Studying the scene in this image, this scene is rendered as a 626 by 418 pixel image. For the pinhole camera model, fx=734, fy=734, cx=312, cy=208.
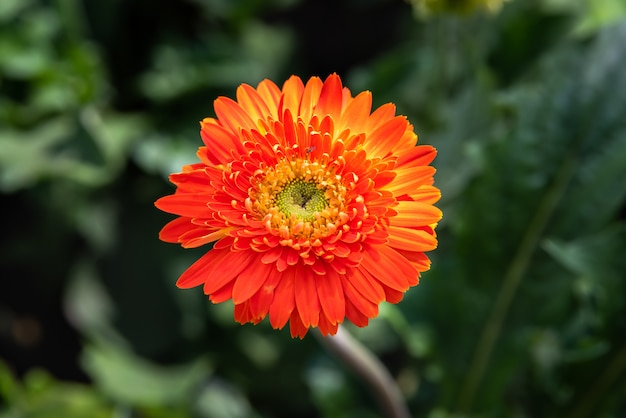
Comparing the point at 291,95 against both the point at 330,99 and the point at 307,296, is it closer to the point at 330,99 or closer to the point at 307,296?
the point at 330,99

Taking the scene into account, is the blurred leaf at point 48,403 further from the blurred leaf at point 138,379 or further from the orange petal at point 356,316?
the orange petal at point 356,316

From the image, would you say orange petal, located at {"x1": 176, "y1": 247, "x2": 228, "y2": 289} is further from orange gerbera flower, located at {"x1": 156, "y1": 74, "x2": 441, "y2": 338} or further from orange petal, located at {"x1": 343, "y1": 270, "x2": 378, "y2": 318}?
orange petal, located at {"x1": 343, "y1": 270, "x2": 378, "y2": 318}

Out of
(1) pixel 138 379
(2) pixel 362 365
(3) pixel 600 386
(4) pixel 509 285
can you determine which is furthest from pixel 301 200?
(1) pixel 138 379

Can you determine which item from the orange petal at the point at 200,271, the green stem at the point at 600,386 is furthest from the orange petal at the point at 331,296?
the green stem at the point at 600,386

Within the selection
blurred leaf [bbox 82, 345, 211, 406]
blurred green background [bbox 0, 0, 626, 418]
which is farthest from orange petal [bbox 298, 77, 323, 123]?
blurred leaf [bbox 82, 345, 211, 406]

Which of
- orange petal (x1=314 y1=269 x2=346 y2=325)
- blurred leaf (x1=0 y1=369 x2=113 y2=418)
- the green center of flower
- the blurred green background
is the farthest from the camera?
blurred leaf (x1=0 y1=369 x2=113 y2=418)
